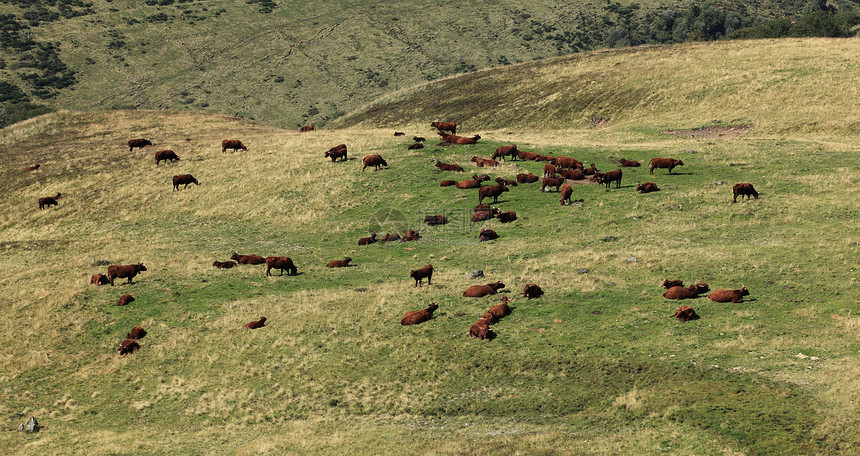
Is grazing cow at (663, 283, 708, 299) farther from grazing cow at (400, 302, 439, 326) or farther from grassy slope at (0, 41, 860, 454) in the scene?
grazing cow at (400, 302, 439, 326)

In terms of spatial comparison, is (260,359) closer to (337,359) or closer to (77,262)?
(337,359)

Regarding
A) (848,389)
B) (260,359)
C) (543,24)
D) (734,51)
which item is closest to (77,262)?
(260,359)

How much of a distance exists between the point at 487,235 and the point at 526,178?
32.7ft

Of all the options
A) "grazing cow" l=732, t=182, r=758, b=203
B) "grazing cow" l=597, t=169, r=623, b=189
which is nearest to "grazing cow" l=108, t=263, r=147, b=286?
"grazing cow" l=597, t=169, r=623, b=189

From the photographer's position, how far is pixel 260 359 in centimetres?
2606

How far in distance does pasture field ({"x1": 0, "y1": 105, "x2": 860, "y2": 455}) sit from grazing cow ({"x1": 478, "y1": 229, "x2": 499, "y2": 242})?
862mm

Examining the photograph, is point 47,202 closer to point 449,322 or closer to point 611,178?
point 449,322

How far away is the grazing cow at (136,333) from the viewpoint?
28.3m

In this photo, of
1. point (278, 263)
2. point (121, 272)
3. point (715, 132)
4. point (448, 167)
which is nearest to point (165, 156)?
point (448, 167)

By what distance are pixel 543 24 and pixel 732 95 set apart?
102083 mm

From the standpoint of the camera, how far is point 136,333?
28.3m

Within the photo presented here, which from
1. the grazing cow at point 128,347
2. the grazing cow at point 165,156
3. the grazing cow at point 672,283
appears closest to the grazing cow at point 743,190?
the grazing cow at point 672,283

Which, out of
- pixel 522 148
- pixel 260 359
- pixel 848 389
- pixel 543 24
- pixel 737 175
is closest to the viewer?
pixel 848 389

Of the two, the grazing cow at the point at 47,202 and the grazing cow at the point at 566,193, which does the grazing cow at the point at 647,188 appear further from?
the grazing cow at the point at 47,202
